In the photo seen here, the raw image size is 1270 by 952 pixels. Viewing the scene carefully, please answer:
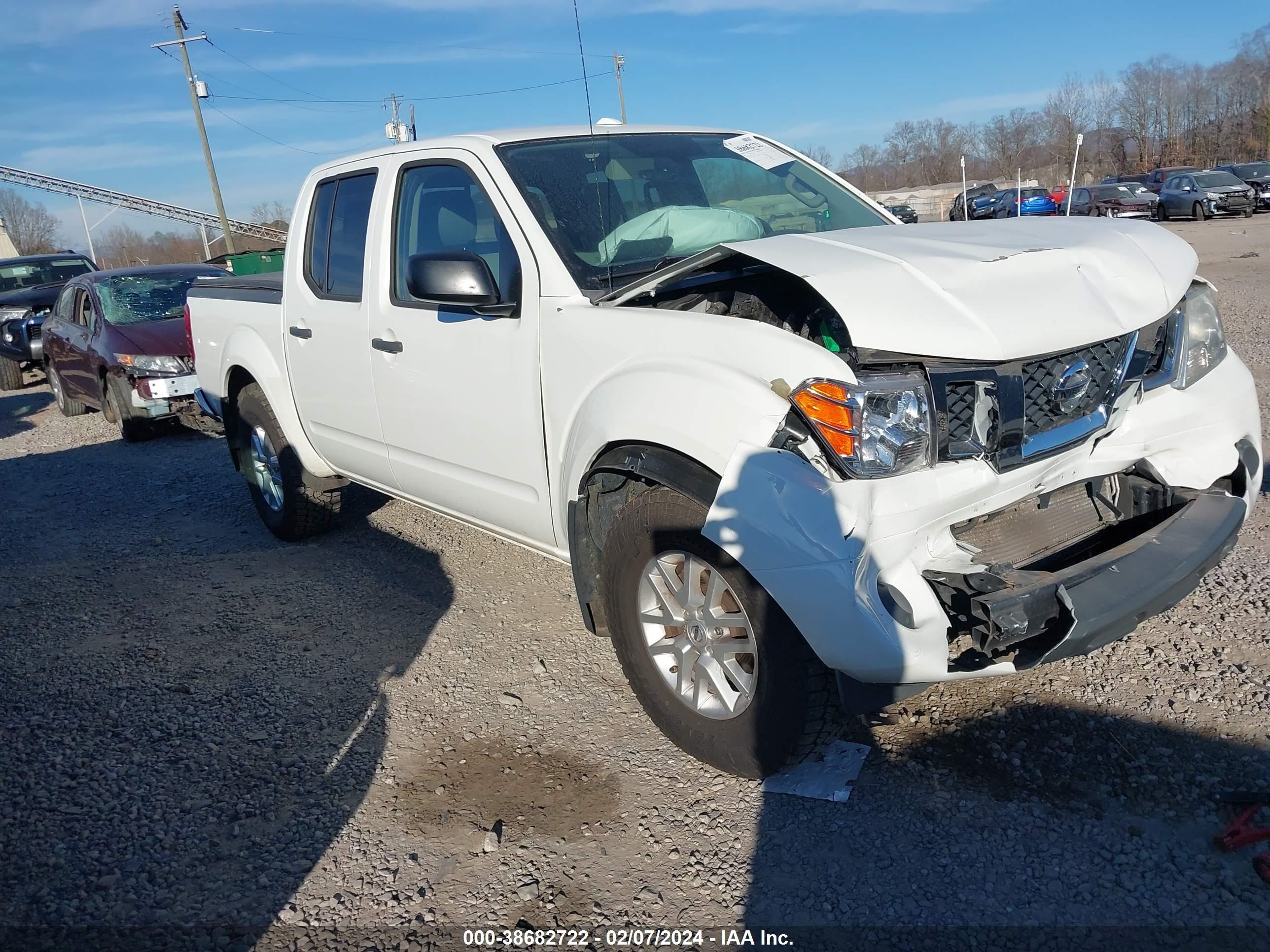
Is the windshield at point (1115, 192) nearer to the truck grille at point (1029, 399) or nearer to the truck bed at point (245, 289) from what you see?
the truck bed at point (245, 289)

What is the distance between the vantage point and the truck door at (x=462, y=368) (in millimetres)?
3461

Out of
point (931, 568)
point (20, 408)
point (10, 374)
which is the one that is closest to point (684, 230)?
point (931, 568)

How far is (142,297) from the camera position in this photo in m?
10.1

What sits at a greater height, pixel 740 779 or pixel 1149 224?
pixel 1149 224

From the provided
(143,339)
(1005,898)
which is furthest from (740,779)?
(143,339)

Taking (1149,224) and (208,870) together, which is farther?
(1149,224)

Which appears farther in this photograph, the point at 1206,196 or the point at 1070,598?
the point at 1206,196

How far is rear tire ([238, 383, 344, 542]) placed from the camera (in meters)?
5.35

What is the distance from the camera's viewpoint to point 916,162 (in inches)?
2566

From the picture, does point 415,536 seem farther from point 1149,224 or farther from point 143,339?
point 143,339

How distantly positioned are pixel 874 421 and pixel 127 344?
8.99 m

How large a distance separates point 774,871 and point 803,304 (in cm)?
170

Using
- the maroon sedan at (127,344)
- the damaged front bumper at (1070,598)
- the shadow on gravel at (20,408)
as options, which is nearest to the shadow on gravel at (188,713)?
the damaged front bumper at (1070,598)

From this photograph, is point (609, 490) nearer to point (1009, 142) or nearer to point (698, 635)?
point (698, 635)
